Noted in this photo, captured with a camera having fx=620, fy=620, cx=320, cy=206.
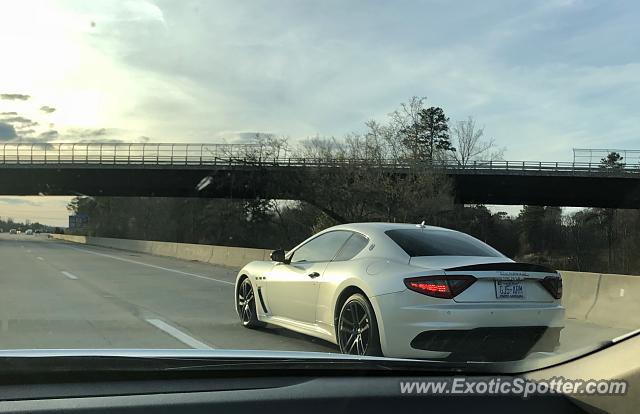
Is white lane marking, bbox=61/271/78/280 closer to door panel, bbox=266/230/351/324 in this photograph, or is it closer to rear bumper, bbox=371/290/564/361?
door panel, bbox=266/230/351/324

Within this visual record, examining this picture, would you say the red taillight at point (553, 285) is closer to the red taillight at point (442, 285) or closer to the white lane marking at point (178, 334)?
the red taillight at point (442, 285)

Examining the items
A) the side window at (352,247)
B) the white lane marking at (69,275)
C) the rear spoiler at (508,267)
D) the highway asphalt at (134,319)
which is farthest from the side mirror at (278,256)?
the white lane marking at (69,275)

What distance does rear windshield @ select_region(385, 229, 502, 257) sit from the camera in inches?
259

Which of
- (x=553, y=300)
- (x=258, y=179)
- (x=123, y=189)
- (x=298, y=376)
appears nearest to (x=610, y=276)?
(x=553, y=300)

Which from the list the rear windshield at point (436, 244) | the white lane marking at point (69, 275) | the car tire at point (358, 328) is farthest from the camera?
the white lane marking at point (69, 275)

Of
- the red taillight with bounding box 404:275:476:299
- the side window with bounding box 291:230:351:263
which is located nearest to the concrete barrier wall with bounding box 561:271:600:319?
the side window with bounding box 291:230:351:263

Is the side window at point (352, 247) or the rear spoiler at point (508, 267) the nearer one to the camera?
the rear spoiler at point (508, 267)

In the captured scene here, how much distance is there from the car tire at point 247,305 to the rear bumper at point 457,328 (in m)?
3.24

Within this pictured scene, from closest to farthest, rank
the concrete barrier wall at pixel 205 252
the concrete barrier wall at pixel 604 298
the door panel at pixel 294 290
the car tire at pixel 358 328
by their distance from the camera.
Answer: the car tire at pixel 358 328, the door panel at pixel 294 290, the concrete barrier wall at pixel 604 298, the concrete barrier wall at pixel 205 252

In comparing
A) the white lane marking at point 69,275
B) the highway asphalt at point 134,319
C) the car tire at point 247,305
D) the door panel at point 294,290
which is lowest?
the white lane marking at point 69,275

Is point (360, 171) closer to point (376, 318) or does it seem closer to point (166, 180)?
point (166, 180)

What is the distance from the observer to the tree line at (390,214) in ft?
131

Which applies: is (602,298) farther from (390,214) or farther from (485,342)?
(390,214)

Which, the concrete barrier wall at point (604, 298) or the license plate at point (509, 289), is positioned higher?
the license plate at point (509, 289)
